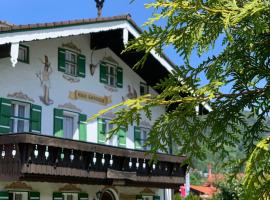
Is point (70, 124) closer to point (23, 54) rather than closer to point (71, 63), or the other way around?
point (71, 63)

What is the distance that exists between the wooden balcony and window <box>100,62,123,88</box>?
3686mm

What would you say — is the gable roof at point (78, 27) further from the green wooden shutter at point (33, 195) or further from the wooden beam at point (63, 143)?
the green wooden shutter at point (33, 195)

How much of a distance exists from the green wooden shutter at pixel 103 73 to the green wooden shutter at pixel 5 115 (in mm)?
5201

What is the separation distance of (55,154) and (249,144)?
29.5ft

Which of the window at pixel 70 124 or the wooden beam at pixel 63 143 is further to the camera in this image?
the window at pixel 70 124

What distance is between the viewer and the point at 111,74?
21.0 m

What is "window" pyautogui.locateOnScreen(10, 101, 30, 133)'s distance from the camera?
52.1 feet

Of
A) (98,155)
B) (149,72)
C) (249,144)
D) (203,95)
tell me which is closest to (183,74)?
(203,95)

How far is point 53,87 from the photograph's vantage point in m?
17.8

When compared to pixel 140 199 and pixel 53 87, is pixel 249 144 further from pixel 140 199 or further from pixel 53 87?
pixel 140 199

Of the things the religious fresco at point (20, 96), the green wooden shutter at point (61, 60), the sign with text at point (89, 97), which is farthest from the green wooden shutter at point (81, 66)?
the religious fresco at point (20, 96)

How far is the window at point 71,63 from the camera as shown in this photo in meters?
18.3

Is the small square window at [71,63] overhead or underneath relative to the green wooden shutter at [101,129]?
overhead

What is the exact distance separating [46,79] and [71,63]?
1626 millimetres
